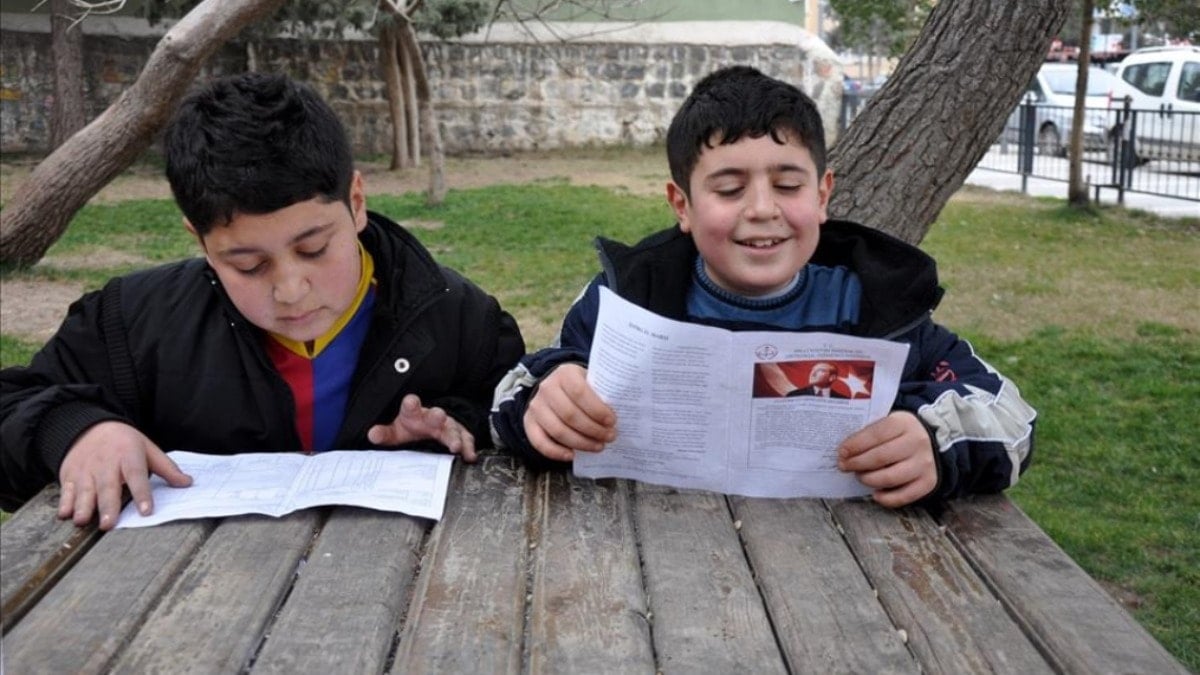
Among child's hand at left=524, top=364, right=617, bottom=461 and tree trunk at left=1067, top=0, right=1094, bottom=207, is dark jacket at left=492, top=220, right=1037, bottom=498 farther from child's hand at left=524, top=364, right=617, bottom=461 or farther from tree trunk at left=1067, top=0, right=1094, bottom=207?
tree trunk at left=1067, top=0, right=1094, bottom=207

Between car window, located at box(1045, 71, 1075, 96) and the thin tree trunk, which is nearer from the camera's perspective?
the thin tree trunk

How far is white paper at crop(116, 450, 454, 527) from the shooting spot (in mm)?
1832

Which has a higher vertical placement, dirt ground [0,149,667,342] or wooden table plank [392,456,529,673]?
wooden table plank [392,456,529,673]

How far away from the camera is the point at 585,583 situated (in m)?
1.60

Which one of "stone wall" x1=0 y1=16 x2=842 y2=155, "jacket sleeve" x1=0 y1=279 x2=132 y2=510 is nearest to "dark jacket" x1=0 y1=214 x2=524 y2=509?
"jacket sleeve" x1=0 y1=279 x2=132 y2=510

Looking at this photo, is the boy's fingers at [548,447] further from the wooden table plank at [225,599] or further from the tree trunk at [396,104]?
the tree trunk at [396,104]

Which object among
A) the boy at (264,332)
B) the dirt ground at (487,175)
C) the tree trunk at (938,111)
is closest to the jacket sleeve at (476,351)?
the boy at (264,332)

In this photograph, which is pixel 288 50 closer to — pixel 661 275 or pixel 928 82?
pixel 928 82

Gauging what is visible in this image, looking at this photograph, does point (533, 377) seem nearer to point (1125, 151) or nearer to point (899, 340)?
point (899, 340)

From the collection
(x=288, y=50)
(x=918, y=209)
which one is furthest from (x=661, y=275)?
(x=288, y=50)

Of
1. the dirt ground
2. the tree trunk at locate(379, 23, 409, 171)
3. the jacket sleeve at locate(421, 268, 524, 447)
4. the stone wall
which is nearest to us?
the jacket sleeve at locate(421, 268, 524, 447)

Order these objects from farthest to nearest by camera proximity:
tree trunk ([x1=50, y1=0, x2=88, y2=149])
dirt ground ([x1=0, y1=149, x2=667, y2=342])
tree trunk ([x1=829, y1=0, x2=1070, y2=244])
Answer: tree trunk ([x1=50, y1=0, x2=88, y2=149]) < dirt ground ([x1=0, y1=149, x2=667, y2=342]) < tree trunk ([x1=829, y1=0, x2=1070, y2=244])

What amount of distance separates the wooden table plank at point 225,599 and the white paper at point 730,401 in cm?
49

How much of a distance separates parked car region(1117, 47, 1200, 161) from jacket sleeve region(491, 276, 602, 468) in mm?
11491
